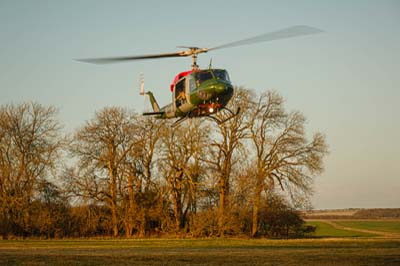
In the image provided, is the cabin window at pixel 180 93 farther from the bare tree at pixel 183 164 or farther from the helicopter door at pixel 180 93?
the bare tree at pixel 183 164

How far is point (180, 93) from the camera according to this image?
2467 cm

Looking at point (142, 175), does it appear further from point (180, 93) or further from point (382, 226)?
point (382, 226)

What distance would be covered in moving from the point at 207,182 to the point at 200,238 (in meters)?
4.97

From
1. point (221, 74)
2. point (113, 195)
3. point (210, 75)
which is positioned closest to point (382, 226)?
point (113, 195)

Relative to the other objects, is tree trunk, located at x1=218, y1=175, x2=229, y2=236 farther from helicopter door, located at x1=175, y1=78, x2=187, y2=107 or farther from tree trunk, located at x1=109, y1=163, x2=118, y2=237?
helicopter door, located at x1=175, y1=78, x2=187, y2=107

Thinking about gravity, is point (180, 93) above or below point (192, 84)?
below

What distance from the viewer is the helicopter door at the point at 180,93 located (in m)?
24.4

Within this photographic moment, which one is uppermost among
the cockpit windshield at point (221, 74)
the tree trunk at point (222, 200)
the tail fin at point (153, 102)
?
the tail fin at point (153, 102)

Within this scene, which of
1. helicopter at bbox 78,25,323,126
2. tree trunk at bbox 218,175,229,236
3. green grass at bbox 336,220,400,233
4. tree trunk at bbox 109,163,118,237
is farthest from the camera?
green grass at bbox 336,220,400,233

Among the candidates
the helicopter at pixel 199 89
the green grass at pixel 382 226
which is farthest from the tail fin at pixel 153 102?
the green grass at pixel 382 226

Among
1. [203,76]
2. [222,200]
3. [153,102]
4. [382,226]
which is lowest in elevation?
[382,226]

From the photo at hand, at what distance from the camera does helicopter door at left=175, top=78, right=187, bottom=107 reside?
80.1 ft

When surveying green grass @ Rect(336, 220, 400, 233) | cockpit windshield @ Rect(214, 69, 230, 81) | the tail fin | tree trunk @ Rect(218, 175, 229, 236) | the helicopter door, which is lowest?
green grass @ Rect(336, 220, 400, 233)

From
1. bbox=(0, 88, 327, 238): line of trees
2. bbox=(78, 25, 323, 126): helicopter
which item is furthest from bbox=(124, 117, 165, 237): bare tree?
bbox=(78, 25, 323, 126): helicopter
